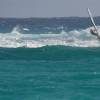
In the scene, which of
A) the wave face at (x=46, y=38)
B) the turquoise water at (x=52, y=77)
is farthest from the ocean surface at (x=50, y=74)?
the wave face at (x=46, y=38)

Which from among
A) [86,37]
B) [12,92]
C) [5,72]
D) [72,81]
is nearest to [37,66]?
[5,72]

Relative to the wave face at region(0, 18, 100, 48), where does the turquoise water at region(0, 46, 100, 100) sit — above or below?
below

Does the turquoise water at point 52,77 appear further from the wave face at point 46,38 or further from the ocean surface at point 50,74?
the wave face at point 46,38

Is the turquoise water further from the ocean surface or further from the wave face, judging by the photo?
the wave face

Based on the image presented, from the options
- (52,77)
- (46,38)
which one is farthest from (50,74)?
(46,38)

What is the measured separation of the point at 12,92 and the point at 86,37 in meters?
28.6

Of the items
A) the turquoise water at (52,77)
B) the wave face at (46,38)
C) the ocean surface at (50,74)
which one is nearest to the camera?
the turquoise water at (52,77)

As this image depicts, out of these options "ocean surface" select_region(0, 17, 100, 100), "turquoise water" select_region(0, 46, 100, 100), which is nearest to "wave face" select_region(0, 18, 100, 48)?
"ocean surface" select_region(0, 17, 100, 100)

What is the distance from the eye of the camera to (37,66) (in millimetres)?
27484

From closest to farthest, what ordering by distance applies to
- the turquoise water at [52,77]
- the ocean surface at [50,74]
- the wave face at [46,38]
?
the turquoise water at [52,77]
the ocean surface at [50,74]
the wave face at [46,38]

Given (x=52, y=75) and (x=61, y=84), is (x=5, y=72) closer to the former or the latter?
(x=52, y=75)

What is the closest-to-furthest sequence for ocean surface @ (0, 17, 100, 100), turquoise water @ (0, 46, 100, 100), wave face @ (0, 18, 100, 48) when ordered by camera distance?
turquoise water @ (0, 46, 100, 100) → ocean surface @ (0, 17, 100, 100) → wave face @ (0, 18, 100, 48)

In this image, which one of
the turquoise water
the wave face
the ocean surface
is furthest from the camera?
the wave face

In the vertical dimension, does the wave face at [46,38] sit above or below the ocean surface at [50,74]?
above
